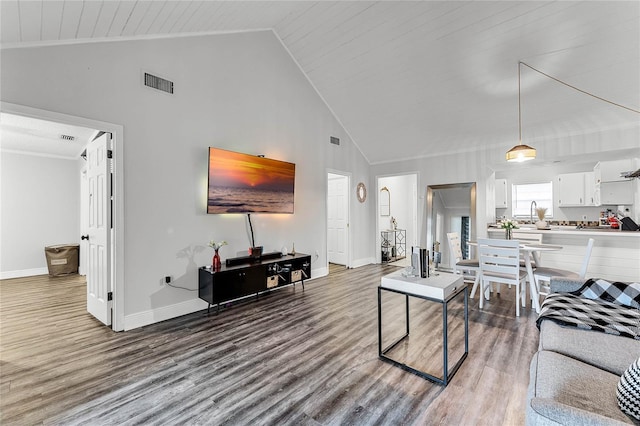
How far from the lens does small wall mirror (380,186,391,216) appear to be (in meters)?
7.97

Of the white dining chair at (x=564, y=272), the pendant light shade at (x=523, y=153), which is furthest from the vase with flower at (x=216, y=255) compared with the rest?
the white dining chair at (x=564, y=272)

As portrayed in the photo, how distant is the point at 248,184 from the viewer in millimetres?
3971

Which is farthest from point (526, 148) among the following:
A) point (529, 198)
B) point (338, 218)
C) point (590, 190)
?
point (529, 198)

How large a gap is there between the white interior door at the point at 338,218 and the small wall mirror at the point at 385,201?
6.05ft

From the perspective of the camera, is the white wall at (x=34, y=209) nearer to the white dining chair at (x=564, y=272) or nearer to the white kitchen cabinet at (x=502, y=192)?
the white dining chair at (x=564, y=272)

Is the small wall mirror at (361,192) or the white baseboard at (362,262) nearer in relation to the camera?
the white baseboard at (362,262)

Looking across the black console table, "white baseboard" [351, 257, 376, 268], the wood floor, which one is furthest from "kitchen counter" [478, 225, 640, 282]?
the black console table

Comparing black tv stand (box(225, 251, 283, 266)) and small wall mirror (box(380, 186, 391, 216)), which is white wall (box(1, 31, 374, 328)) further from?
small wall mirror (box(380, 186, 391, 216))

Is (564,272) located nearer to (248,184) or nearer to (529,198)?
(529,198)

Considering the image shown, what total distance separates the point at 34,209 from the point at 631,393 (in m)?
8.44

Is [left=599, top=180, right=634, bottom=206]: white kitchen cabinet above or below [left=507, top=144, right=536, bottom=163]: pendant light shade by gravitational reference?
below

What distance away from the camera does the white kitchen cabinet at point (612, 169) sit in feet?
16.2

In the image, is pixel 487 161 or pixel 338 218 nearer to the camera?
pixel 487 161

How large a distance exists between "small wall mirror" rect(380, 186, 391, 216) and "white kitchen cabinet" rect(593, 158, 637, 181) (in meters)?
4.38
